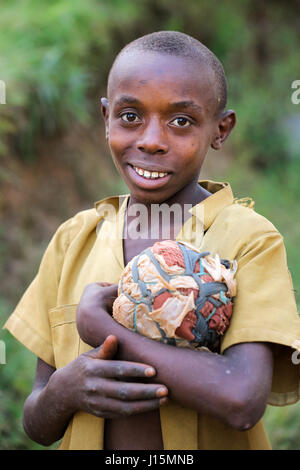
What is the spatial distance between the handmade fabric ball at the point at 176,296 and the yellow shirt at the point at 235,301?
0.29 ft

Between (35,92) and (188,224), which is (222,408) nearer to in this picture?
(188,224)

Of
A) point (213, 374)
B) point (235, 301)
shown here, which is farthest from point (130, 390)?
point (235, 301)

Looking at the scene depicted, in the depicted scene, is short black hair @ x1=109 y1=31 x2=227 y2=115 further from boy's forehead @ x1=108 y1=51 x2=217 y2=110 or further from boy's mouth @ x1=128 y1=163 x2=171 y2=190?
boy's mouth @ x1=128 y1=163 x2=171 y2=190

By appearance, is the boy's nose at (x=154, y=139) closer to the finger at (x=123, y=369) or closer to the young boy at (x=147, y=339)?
the young boy at (x=147, y=339)

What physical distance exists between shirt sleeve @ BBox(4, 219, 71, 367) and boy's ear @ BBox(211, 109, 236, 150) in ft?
1.82

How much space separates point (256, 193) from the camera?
647cm

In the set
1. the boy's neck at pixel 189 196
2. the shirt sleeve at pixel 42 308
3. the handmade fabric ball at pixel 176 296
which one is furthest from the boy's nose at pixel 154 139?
the shirt sleeve at pixel 42 308

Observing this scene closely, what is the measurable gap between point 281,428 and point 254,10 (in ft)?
24.8

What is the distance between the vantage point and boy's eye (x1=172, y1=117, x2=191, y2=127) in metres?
1.69

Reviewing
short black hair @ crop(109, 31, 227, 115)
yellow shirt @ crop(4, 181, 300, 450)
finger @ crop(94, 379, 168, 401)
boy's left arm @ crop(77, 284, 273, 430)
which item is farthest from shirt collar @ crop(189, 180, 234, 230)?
finger @ crop(94, 379, 168, 401)

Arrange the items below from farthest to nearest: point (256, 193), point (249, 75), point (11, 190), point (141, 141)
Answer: point (249, 75) → point (256, 193) → point (11, 190) → point (141, 141)

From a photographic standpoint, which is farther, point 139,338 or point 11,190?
point 11,190

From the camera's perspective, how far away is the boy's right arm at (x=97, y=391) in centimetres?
148

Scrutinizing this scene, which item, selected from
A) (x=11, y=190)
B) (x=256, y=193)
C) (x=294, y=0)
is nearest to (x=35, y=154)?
(x=11, y=190)
